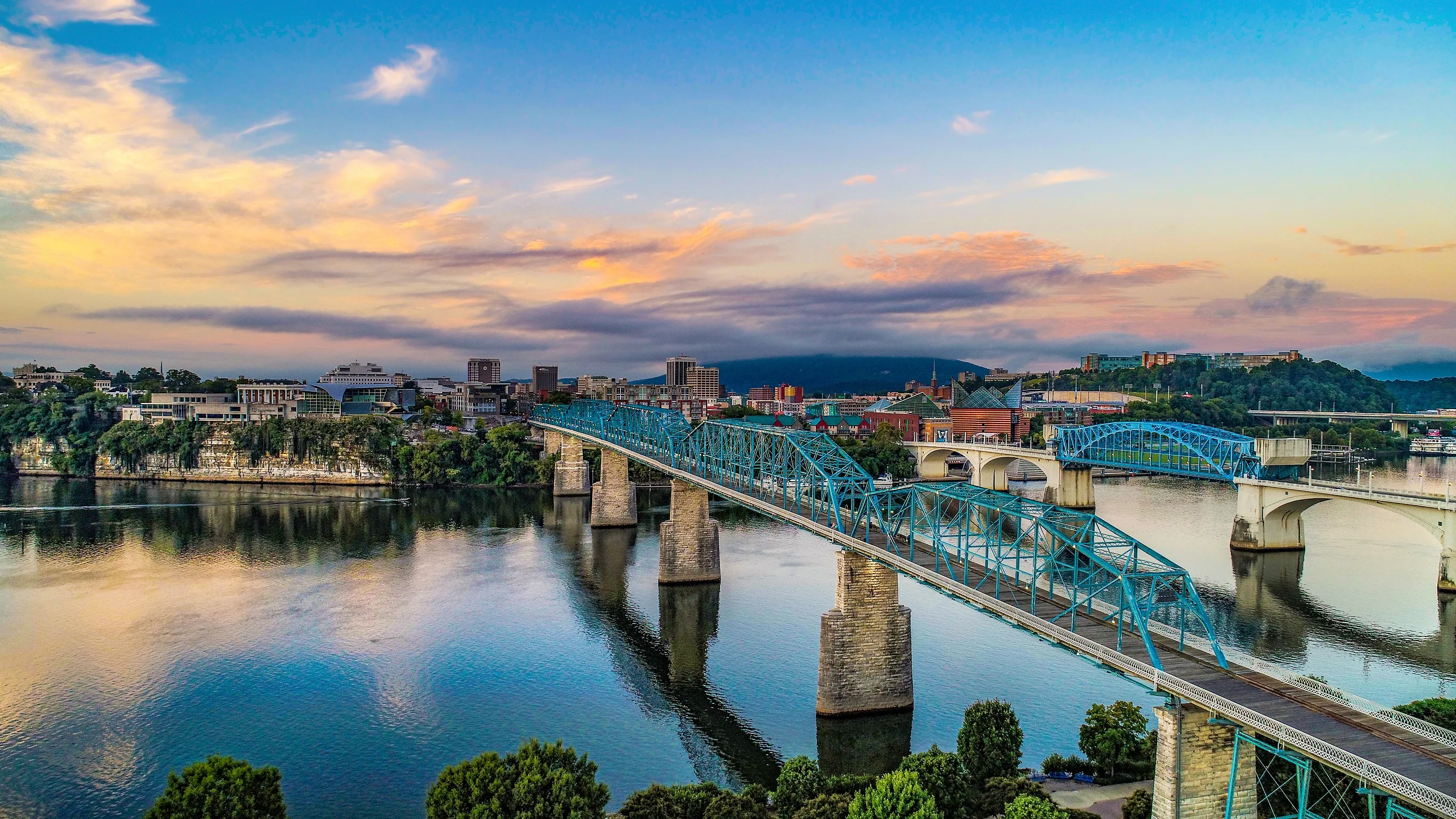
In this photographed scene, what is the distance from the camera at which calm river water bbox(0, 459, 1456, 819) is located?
1128 inches

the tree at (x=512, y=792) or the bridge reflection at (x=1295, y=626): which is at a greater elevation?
the tree at (x=512, y=792)

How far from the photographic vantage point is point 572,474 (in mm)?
92812

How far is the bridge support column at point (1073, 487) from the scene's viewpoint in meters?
86.9

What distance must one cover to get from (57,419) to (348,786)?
115461 millimetres

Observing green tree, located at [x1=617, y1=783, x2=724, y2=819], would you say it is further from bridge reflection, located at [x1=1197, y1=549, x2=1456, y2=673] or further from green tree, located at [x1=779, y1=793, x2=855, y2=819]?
bridge reflection, located at [x1=1197, y1=549, x2=1456, y2=673]

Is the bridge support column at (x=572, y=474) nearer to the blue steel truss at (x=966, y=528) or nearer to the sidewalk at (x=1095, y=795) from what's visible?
the blue steel truss at (x=966, y=528)

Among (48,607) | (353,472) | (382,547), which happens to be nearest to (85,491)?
(353,472)

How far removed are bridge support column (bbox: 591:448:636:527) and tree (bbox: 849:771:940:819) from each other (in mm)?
52306

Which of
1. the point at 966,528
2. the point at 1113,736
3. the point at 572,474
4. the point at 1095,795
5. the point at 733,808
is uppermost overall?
the point at 966,528

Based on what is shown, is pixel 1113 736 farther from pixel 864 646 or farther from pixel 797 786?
pixel 797 786

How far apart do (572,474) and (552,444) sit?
13025 millimetres

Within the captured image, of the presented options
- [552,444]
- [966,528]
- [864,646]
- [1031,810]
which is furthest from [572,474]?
[1031,810]

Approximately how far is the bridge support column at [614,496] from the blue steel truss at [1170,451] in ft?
136

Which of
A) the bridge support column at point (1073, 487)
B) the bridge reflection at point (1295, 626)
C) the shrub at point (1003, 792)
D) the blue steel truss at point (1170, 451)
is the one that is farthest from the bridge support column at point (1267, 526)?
the shrub at point (1003, 792)
